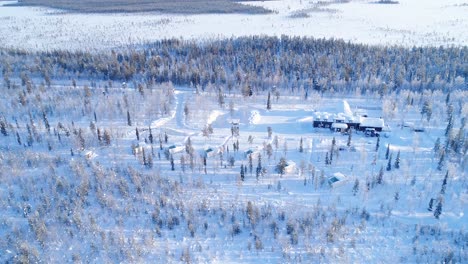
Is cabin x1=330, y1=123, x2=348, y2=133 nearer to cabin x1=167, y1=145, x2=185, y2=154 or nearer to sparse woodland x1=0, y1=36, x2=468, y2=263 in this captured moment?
sparse woodland x1=0, y1=36, x2=468, y2=263

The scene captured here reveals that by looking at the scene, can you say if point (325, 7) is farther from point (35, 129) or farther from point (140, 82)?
point (35, 129)

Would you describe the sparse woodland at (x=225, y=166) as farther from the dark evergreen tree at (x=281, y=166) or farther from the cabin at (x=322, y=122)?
the cabin at (x=322, y=122)

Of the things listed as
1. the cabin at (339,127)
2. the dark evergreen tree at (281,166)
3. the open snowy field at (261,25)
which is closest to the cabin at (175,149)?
the dark evergreen tree at (281,166)

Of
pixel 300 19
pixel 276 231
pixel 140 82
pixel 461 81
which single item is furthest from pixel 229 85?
pixel 300 19

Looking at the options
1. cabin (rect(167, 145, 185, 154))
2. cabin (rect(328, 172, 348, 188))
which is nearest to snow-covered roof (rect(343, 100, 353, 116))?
cabin (rect(328, 172, 348, 188))

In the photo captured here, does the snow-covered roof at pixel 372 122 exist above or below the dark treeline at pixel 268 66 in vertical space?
below
